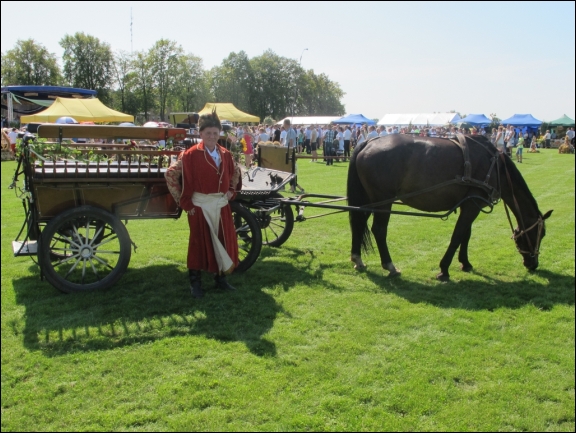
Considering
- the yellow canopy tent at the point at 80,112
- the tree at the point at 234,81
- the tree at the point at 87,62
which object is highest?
the tree at the point at 234,81

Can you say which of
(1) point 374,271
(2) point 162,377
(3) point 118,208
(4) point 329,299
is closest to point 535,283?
(1) point 374,271

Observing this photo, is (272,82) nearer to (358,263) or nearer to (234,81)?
(234,81)

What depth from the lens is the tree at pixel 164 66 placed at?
1889 centimetres

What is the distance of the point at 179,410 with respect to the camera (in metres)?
3.13

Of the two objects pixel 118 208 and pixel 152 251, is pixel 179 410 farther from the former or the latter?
pixel 152 251

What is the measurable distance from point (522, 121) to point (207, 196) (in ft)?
128

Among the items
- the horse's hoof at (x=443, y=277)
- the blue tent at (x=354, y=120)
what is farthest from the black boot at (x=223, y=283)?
the blue tent at (x=354, y=120)

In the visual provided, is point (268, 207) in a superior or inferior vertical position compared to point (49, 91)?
inferior

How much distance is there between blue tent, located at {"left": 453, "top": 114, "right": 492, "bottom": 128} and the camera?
37.2 metres

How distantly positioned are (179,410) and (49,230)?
2.58m

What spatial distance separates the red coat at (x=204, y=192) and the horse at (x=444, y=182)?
1.69 m

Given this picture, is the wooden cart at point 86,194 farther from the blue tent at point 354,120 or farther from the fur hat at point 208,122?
the blue tent at point 354,120

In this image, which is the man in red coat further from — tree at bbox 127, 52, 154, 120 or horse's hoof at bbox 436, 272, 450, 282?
tree at bbox 127, 52, 154, 120

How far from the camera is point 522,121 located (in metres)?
38.3
